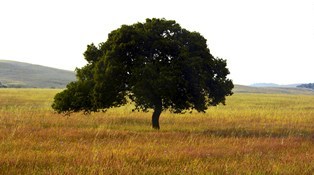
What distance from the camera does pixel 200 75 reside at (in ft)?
69.2

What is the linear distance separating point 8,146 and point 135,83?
9.41 meters

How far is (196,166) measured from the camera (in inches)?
409

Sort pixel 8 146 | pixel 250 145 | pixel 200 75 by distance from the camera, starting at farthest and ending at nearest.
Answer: pixel 200 75, pixel 250 145, pixel 8 146

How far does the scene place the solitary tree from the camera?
20.8 meters

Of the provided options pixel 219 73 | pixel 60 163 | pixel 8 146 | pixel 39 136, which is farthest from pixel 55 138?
pixel 219 73

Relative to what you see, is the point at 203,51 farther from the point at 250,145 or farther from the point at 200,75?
the point at 250,145

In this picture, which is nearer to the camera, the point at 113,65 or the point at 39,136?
the point at 39,136

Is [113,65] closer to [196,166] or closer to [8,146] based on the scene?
[8,146]

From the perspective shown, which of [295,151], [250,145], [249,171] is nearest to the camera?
[249,171]

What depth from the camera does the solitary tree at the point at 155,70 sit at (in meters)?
20.8

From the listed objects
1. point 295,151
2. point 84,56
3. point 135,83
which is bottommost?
point 295,151

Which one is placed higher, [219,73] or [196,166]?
[219,73]

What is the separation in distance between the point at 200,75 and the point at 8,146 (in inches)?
432

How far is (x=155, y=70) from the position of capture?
68.5 feet
